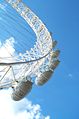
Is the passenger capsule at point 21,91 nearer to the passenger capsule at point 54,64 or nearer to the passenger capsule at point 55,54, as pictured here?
the passenger capsule at point 54,64

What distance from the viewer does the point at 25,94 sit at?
29.6 meters

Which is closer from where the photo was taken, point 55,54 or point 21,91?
point 21,91

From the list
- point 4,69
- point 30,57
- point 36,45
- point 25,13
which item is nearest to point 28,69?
point 30,57

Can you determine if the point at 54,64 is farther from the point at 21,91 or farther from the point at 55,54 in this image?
the point at 21,91

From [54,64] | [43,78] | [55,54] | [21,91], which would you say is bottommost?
[21,91]

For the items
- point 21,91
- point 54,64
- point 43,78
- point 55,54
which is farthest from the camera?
point 55,54

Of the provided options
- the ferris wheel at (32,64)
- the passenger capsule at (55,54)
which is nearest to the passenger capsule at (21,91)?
the ferris wheel at (32,64)

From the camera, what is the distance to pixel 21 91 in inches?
1167

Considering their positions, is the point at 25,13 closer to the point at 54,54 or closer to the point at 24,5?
the point at 24,5

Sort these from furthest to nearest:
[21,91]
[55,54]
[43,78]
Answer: [55,54] < [43,78] < [21,91]

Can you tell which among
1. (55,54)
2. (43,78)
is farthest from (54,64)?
(43,78)

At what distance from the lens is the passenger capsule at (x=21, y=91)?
29609 mm

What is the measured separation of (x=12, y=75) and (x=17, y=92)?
2.92 metres

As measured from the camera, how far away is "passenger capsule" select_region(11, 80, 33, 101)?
1166 inches
